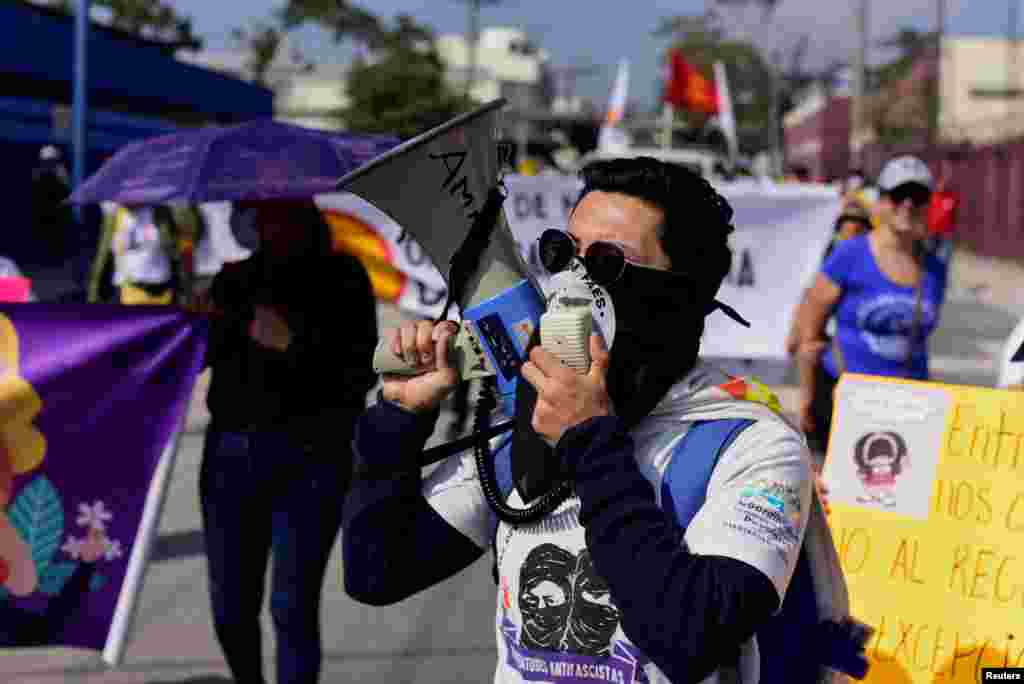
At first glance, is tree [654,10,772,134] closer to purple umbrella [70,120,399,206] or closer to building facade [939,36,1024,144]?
building facade [939,36,1024,144]

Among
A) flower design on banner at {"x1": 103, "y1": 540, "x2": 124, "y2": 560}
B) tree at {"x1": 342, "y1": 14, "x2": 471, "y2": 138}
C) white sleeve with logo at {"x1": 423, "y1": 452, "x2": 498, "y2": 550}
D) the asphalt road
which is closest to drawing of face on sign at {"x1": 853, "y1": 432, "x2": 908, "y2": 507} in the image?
white sleeve with logo at {"x1": 423, "y1": 452, "x2": 498, "y2": 550}

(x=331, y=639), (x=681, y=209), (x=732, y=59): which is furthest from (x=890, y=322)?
(x=732, y=59)

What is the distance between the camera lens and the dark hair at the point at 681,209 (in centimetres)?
202

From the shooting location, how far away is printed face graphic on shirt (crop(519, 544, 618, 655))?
1.94 meters

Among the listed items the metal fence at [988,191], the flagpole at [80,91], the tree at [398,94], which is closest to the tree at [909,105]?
the metal fence at [988,191]

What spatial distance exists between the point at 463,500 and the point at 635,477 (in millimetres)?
487

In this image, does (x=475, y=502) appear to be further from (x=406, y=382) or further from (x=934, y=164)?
(x=934, y=164)

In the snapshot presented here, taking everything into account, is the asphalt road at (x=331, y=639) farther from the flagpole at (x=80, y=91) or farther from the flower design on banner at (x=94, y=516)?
the flagpole at (x=80, y=91)

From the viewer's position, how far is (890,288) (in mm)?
4836

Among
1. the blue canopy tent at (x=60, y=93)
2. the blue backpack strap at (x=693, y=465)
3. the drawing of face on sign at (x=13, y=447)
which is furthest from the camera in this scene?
the blue canopy tent at (x=60, y=93)

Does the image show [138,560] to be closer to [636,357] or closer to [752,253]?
[636,357]

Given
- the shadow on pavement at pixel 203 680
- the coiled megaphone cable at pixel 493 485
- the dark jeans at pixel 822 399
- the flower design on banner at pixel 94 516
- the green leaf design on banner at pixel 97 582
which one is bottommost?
the shadow on pavement at pixel 203 680

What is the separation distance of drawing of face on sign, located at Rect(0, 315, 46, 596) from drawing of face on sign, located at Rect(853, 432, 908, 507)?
8.37 ft

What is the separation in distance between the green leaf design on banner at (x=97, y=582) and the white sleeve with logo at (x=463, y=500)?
8.57 feet
